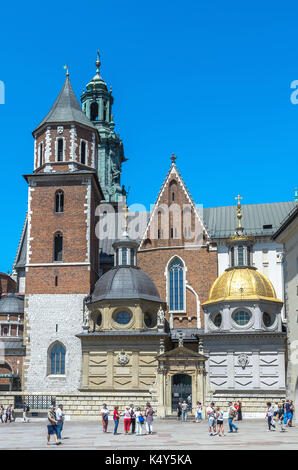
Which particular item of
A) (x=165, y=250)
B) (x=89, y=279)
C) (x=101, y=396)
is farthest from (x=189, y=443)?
(x=165, y=250)

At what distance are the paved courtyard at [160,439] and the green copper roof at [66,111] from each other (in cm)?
2721

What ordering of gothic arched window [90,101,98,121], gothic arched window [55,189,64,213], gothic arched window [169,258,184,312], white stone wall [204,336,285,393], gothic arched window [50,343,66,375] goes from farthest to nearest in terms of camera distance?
gothic arched window [90,101,98,121], gothic arched window [169,258,184,312], gothic arched window [55,189,64,213], gothic arched window [50,343,66,375], white stone wall [204,336,285,393]

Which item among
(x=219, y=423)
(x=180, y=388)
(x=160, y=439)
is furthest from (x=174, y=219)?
(x=160, y=439)

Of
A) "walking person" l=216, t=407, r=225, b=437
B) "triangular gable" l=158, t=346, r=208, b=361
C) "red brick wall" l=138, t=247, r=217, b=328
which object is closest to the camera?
"walking person" l=216, t=407, r=225, b=437

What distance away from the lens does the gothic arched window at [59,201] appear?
162ft

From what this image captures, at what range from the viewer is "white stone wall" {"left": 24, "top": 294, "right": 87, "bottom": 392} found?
44781 millimetres

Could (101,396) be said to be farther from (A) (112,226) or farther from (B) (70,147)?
(A) (112,226)

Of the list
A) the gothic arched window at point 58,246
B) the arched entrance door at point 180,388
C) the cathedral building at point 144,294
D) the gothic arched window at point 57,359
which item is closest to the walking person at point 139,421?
the cathedral building at point 144,294

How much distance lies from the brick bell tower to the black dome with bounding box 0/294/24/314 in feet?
22.5

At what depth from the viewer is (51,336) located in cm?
4584

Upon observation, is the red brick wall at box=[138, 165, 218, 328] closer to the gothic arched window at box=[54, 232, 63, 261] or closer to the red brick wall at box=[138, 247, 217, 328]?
the red brick wall at box=[138, 247, 217, 328]

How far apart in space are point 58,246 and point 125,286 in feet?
20.2

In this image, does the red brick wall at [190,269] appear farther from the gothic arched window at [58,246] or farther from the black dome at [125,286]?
the gothic arched window at [58,246]

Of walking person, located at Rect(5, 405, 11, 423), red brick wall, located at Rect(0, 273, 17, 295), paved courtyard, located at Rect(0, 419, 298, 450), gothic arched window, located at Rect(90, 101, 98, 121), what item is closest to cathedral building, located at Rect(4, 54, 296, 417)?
walking person, located at Rect(5, 405, 11, 423)
